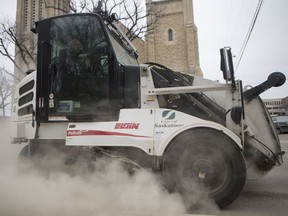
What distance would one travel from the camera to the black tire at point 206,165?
3.34 metres

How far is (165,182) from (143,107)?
3.67ft

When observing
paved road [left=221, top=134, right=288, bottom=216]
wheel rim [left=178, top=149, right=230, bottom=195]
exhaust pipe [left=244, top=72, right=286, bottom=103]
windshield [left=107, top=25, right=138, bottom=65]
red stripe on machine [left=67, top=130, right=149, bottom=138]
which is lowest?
paved road [left=221, top=134, right=288, bottom=216]

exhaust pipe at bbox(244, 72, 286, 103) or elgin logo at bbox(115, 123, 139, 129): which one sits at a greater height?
exhaust pipe at bbox(244, 72, 286, 103)

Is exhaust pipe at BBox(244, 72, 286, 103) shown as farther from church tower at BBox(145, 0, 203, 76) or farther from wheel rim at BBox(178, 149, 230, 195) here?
church tower at BBox(145, 0, 203, 76)

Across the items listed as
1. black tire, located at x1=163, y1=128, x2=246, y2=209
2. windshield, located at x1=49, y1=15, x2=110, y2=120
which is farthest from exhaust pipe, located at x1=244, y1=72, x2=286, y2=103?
windshield, located at x1=49, y1=15, x2=110, y2=120

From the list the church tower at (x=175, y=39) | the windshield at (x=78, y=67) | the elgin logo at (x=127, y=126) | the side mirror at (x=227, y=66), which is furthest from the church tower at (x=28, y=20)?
the side mirror at (x=227, y=66)

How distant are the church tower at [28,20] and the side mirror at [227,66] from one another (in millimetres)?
15956

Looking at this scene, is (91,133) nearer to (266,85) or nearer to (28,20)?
(266,85)

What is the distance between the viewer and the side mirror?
3594 mm

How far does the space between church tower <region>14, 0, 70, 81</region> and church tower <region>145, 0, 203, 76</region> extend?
35.7 feet

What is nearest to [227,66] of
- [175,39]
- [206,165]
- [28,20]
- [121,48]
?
[206,165]

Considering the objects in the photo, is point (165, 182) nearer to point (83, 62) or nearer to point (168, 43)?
point (83, 62)

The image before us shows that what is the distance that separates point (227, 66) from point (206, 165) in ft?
4.56

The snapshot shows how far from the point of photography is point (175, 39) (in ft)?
97.8
